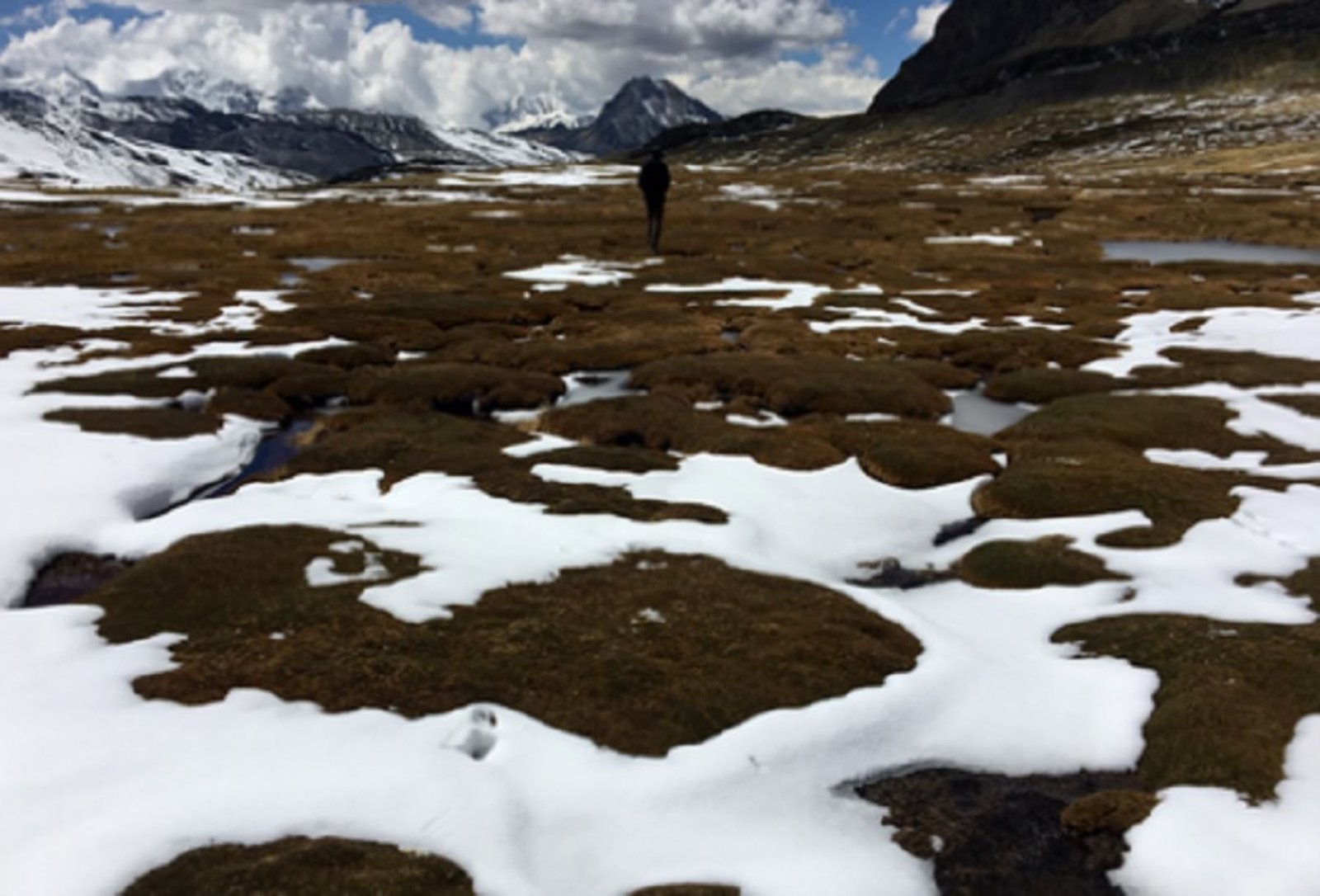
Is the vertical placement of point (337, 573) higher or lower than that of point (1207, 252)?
lower

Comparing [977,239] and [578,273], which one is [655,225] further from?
[977,239]

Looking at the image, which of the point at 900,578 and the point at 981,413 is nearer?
the point at 900,578

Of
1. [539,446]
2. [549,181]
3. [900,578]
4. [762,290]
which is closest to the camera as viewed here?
[900,578]

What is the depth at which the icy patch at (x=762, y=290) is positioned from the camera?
39969 millimetres

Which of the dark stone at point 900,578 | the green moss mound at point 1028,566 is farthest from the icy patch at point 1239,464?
the dark stone at point 900,578

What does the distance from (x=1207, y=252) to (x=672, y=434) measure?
54.8 meters

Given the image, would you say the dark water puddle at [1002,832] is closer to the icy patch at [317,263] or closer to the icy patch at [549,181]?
the icy patch at [317,263]

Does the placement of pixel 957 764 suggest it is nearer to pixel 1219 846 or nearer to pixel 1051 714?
pixel 1051 714

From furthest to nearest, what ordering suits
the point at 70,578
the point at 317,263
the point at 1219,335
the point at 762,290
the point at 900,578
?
the point at 317,263 < the point at 762,290 < the point at 1219,335 < the point at 900,578 < the point at 70,578

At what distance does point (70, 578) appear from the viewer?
13367mm

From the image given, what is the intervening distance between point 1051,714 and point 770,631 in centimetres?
344

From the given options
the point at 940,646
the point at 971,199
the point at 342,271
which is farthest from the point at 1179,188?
the point at 940,646

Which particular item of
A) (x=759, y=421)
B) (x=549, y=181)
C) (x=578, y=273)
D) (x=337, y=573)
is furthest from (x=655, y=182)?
(x=549, y=181)

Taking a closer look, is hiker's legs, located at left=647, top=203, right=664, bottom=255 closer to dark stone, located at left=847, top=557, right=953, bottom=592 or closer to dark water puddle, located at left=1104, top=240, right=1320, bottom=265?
dark water puddle, located at left=1104, top=240, right=1320, bottom=265
